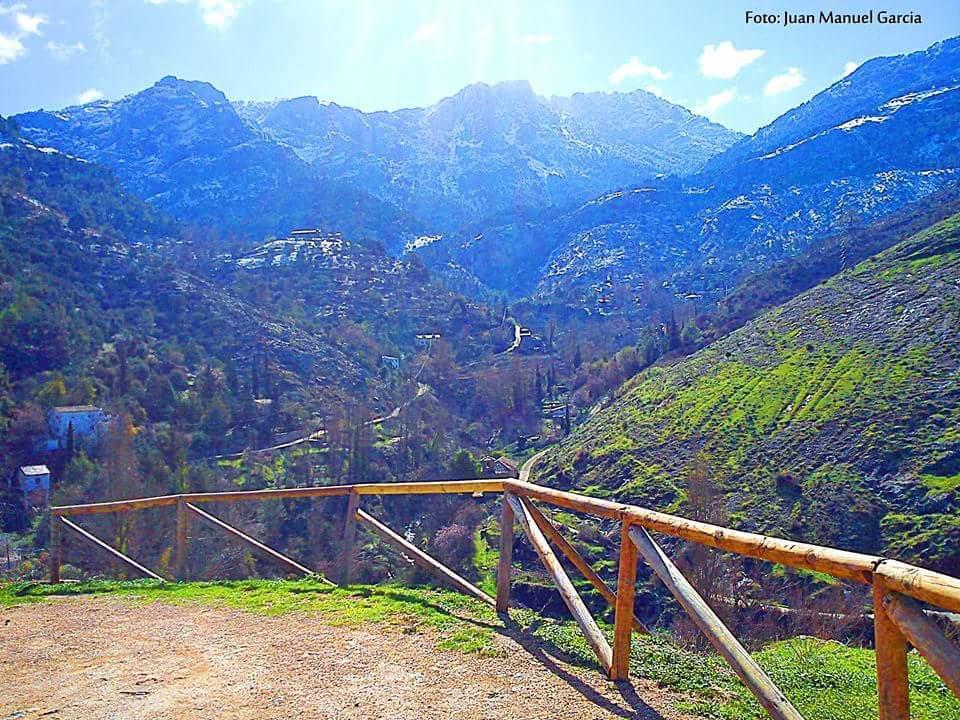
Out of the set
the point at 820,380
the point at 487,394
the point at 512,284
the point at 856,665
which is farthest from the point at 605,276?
the point at 856,665

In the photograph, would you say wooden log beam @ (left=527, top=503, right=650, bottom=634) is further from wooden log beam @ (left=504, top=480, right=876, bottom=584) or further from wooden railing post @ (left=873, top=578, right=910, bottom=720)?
wooden railing post @ (left=873, top=578, right=910, bottom=720)

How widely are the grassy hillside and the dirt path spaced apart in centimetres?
2668

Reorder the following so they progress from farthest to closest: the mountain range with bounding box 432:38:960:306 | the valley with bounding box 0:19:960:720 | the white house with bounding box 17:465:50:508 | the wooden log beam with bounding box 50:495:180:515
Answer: the mountain range with bounding box 432:38:960:306 < the white house with bounding box 17:465:50:508 < the wooden log beam with bounding box 50:495:180:515 < the valley with bounding box 0:19:960:720

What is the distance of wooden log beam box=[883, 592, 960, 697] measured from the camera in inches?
98.6

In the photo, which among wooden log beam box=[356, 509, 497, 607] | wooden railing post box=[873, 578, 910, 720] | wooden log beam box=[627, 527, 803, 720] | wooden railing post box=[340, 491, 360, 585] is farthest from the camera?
wooden railing post box=[340, 491, 360, 585]

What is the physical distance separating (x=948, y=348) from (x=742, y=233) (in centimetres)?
12655

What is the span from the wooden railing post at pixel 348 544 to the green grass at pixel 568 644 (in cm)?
69

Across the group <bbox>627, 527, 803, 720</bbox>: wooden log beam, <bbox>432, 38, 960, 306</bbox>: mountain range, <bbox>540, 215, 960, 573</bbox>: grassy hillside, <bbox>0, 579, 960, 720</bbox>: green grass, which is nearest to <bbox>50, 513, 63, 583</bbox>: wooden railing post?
<bbox>0, 579, 960, 720</bbox>: green grass

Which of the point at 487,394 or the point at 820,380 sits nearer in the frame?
the point at 820,380

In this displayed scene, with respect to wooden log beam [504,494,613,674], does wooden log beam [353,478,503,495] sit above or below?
above

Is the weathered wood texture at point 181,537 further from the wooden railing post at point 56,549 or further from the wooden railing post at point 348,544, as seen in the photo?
the wooden railing post at point 348,544

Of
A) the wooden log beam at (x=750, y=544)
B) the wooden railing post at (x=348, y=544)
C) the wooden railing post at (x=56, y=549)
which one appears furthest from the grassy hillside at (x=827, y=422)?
the wooden railing post at (x=56, y=549)

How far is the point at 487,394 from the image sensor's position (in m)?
77.2

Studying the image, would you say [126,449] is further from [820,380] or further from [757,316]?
[757,316]
